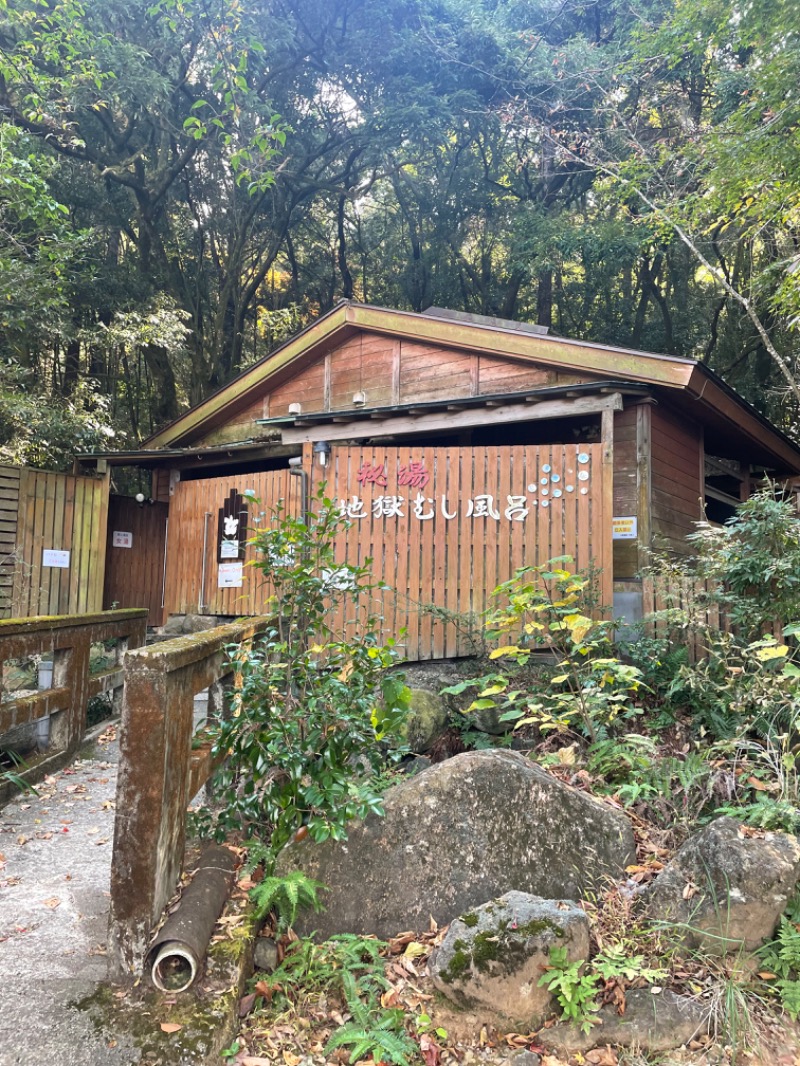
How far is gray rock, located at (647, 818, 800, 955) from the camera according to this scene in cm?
296

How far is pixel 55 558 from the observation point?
944cm

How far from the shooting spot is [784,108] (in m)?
7.81

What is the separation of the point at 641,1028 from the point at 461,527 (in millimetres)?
5042

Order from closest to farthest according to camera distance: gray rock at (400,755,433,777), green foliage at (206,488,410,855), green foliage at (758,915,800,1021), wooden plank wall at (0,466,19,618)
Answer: green foliage at (758,915,800,1021) < green foliage at (206,488,410,855) < gray rock at (400,755,433,777) < wooden plank wall at (0,466,19,618)

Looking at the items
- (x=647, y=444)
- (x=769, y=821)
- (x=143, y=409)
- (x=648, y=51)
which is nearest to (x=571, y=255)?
(x=648, y=51)

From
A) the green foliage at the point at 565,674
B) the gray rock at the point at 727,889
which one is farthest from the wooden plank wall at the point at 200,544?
the gray rock at the point at 727,889

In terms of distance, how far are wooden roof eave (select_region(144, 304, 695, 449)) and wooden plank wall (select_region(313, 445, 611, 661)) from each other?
1.01 metres

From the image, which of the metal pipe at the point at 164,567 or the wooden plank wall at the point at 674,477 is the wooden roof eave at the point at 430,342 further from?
the metal pipe at the point at 164,567

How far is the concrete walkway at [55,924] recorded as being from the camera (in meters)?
2.02

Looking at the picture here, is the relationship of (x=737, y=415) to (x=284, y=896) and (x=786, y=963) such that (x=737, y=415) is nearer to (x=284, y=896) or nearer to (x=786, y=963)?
(x=786, y=963)

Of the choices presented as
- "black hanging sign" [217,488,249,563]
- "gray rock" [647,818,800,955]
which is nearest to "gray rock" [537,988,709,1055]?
"gray rock" [647,818,800,955]

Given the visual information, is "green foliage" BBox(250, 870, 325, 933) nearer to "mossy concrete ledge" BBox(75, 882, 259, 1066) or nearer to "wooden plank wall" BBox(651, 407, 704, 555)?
"mossy concrete ledge" BBox(75, 882, 259, 1066)

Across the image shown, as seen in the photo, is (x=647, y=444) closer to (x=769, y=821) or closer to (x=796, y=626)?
(x=796, y=626)

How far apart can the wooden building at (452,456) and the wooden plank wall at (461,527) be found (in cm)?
2
